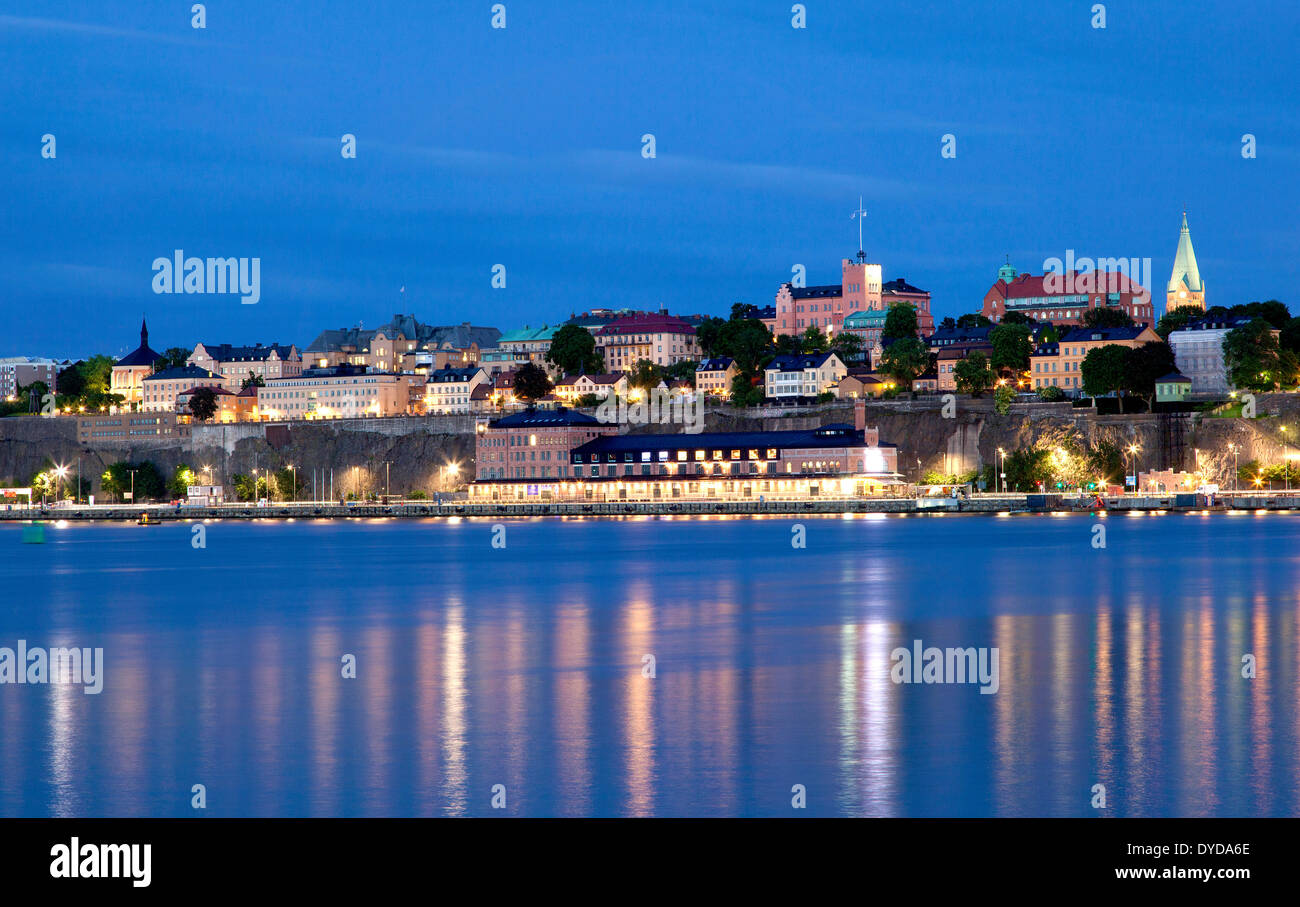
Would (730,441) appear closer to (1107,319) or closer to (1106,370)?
(1106,370)

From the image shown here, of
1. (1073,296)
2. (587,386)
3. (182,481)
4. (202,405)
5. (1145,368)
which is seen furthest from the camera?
(1073,296)

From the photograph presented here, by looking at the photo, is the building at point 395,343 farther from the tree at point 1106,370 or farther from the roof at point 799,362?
the tree at point 1106,370

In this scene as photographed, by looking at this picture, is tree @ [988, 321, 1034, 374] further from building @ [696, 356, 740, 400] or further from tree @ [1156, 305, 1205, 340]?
building @ [696, 356, 740, 400]

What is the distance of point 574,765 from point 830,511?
67.8m

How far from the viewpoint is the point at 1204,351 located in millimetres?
99312

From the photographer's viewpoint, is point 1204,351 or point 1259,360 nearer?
point 1259,360

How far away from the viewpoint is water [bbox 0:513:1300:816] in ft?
47.1

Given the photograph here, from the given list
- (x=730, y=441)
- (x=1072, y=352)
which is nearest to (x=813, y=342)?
(x=1072, y=352)

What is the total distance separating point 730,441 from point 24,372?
399 feet

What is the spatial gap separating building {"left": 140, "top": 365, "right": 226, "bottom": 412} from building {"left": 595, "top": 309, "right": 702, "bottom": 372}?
106 feet

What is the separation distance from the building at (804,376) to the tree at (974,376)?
11626 mm

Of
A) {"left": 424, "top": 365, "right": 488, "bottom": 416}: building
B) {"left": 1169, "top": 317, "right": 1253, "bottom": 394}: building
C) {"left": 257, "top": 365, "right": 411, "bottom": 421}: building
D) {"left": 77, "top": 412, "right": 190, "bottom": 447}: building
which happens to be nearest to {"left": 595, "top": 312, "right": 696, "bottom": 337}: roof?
{"left": 424, "top": 365, "right": 488, "bottom": 416}: building
